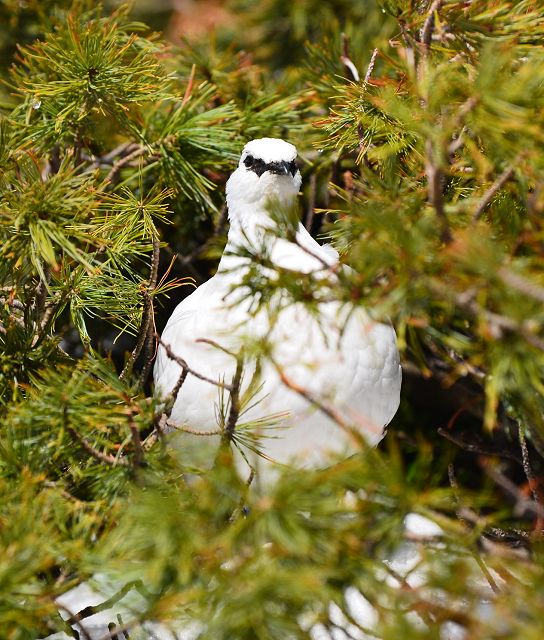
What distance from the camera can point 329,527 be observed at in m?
0.85

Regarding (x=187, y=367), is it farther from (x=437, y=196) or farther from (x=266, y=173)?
(x=266, y=173)

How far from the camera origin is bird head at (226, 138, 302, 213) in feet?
4.91

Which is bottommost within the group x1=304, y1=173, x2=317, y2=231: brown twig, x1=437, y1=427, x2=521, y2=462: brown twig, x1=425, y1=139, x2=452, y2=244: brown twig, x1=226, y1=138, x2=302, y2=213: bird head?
x1=437, y1=427, x2=521, y2=462: brown twig

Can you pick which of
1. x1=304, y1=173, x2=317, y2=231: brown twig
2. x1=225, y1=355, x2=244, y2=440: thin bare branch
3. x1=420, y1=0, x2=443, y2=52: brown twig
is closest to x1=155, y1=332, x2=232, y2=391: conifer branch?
x1=225, y1=355, x2=244, y2=440: thin bare branch

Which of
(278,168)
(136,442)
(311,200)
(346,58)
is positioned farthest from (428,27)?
(136,442)

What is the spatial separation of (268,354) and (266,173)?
2.14ft

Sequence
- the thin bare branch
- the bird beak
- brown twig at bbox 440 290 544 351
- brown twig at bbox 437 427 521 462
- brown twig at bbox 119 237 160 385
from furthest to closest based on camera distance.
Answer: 1. the bird beak
2. brown twig at bbox 119 237 160 385
3. brown twig at bbox 437 427 521 462
4. the thin bare branch
5. brown twig at bbox 440 290 544 351

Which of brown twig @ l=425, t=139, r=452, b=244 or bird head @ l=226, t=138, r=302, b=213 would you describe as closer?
brown twig @ l=425, t=139, r=452, b=244

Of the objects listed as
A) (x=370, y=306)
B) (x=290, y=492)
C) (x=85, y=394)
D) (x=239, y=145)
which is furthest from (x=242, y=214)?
(x=290, y=492)

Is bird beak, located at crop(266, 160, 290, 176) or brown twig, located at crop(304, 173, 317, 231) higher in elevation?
bird beak, located at crop(266, 160, 290, 176)

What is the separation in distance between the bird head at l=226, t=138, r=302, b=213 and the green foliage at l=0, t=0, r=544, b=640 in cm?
9

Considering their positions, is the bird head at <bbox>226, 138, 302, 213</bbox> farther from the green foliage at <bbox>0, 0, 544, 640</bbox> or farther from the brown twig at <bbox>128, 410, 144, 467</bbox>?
the brown twig at <bbox>128, 410, 144, 467</bbox>

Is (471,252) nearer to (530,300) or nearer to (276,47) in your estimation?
(530,300)

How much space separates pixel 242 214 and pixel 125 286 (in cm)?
28
